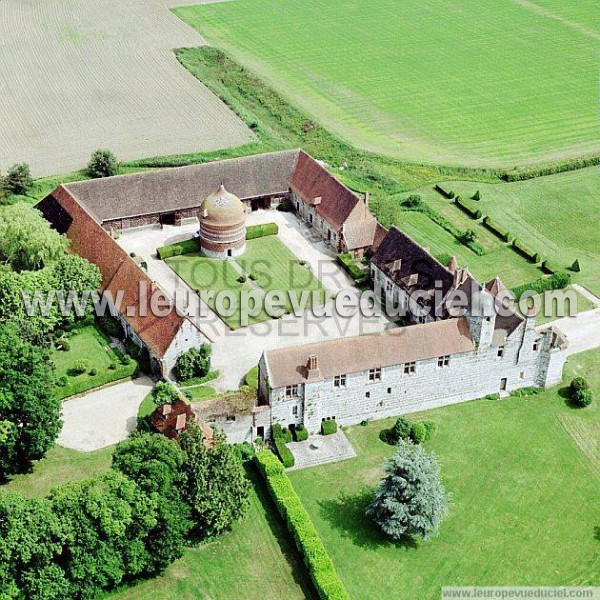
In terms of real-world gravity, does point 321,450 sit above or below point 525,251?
below

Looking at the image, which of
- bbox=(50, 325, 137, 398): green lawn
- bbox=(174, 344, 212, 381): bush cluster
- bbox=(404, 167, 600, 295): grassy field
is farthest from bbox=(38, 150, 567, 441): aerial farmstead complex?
bbox=(404, 167, 600, 295): grassy field

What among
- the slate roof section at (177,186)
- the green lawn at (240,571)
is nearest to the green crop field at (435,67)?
the slate roof section at (177,186)

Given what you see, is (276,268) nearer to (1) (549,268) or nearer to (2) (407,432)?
(2) (407,432)

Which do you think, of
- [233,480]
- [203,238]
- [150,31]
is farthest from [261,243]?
[150,31]

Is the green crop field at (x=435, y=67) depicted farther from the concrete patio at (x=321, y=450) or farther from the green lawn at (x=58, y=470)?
the green lawn at (x=58, y=470)

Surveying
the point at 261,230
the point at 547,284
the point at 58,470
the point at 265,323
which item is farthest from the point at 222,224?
the point at 58,470

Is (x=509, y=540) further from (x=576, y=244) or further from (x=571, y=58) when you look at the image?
(x=571, y=58)
